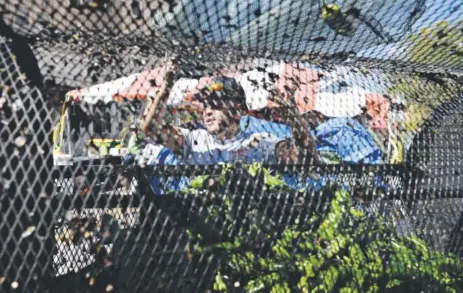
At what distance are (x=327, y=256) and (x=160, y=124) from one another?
988 mm

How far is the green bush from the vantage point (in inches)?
84.7

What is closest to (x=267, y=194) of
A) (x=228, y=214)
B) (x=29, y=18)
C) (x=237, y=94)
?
(x=228, y=214)

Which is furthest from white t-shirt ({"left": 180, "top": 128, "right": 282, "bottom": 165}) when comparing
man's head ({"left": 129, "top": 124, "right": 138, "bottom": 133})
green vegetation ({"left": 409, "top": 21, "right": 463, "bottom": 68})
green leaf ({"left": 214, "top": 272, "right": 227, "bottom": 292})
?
green vegetation ({"left": 409, "top": 21, "right": 463, "bottom": 68})

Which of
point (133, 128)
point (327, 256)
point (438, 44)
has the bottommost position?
point (327, 256)

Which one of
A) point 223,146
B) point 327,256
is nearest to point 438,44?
point 327,256

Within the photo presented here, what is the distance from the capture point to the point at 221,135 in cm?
210

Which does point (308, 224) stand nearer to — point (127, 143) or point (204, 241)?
point (204, 241)

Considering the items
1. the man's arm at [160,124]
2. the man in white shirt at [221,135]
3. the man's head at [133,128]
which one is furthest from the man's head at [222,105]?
the man's head at [133,128]

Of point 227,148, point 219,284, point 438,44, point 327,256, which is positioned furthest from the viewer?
point 438,44

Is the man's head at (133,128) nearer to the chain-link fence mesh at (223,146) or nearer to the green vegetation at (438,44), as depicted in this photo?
the chain-link fence mesh at (223,146)

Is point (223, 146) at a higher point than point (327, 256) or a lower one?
higher

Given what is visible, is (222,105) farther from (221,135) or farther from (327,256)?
(327,256)

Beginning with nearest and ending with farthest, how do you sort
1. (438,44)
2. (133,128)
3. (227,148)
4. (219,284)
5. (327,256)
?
1. (133,128)
2. (219,284)
3. (227,148)
4. (327,256)
5. (438,44)

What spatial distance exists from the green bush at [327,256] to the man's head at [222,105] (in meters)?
0.20
